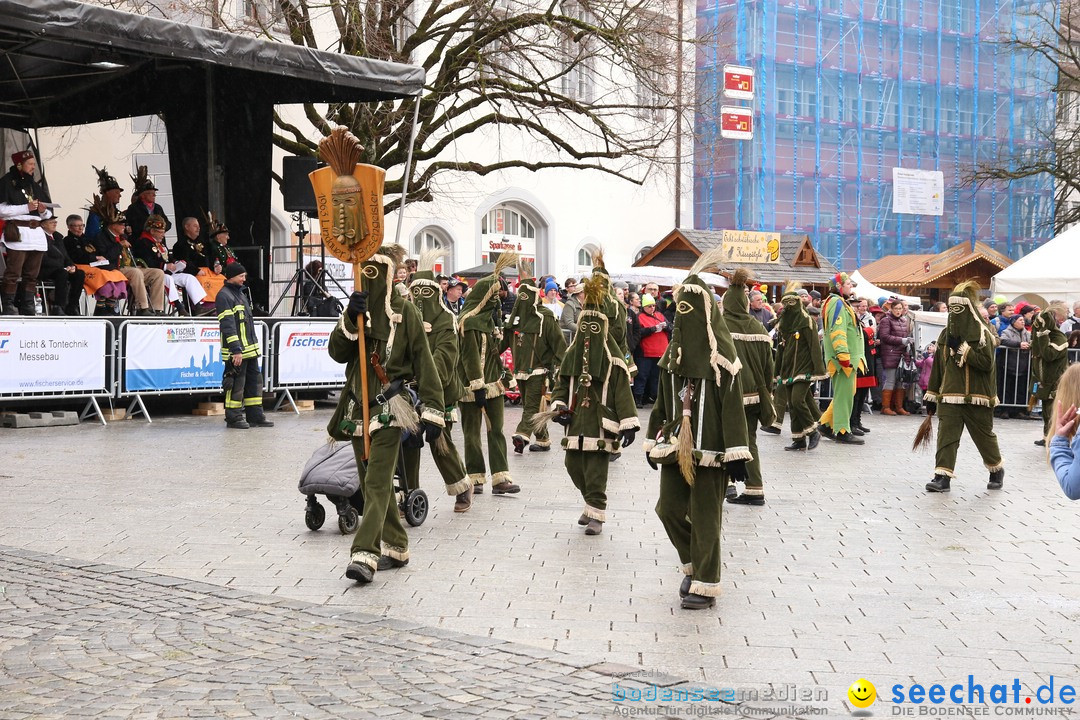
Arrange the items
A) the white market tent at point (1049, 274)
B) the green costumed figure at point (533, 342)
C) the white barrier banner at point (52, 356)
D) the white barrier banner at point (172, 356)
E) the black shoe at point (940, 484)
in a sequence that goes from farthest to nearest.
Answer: the white market tent at point (1049, 274) < the white barrier banner at point (172, 356) < the white barrier banner at point (52, 356) < the green costumed figure at point (533, 342) < the black shoe at point (940, 484)

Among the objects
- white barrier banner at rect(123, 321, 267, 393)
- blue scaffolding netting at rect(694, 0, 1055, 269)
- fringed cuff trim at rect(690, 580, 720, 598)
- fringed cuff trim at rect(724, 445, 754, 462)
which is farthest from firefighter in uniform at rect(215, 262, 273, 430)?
blue scaffolding netting at rect(694, 0, 1055, 269)

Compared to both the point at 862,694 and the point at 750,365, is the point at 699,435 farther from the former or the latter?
the point at 750,365

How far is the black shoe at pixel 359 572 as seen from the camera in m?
7.32

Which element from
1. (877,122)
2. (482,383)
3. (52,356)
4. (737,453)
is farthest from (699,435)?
(877,122)

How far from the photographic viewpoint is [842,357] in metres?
16.0

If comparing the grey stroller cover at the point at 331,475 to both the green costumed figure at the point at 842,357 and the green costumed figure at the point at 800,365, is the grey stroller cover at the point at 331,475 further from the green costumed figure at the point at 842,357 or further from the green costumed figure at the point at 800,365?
the green costumed figure at the point at 842,357

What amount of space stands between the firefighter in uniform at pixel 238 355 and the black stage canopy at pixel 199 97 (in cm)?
351

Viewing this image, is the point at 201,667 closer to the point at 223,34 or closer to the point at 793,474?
the point at 793,474

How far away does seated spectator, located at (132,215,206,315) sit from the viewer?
1827 centimetres

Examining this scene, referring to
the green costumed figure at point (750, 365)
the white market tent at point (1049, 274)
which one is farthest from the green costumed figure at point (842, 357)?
the white market tent at point (1049, 274)

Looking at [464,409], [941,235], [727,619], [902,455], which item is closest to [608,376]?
[464,409]

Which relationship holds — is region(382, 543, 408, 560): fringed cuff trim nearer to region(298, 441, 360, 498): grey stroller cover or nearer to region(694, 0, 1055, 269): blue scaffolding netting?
region(298, 441, 360, 498): grey stroller cover

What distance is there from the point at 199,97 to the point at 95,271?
3.88 metres

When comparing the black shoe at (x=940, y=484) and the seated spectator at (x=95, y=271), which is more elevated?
the seated spectator at (x=95, y=271)
